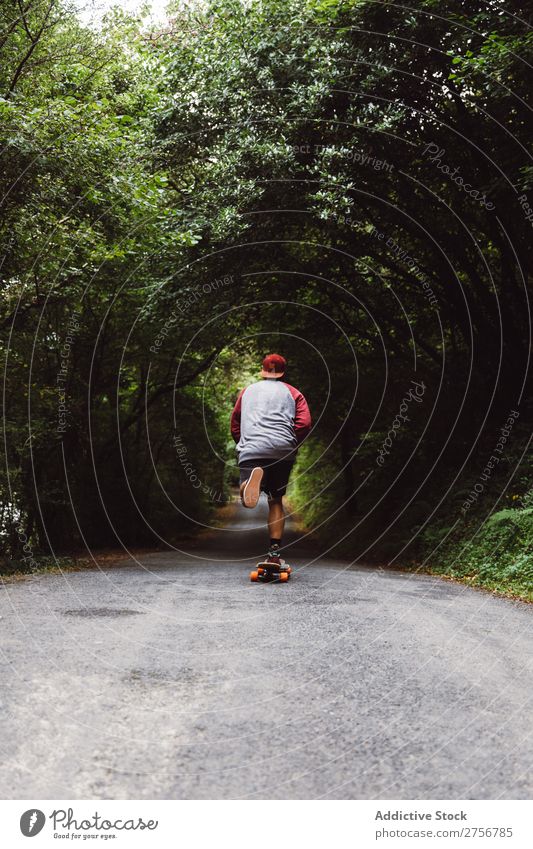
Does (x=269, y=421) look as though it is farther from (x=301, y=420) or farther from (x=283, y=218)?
(x=283, y=218)

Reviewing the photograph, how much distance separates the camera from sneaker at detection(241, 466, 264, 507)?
23.8 ft

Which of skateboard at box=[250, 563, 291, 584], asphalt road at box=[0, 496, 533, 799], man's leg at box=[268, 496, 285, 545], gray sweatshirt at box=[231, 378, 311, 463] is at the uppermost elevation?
gray sweatshirt at box=[231, 378, 311, 463]

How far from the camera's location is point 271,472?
A: 7.56m

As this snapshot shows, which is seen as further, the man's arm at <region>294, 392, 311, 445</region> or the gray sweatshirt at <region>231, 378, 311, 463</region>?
the man's arm at <region>294, 392, 311, 445</region>

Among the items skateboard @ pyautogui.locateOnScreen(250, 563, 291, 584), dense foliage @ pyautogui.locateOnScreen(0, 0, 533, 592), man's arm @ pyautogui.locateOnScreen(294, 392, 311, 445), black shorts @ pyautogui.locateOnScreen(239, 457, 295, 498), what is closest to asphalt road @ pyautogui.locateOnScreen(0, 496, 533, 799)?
skateboard @ pyautogui.locateOnScreen(250, 563, 291, 584)

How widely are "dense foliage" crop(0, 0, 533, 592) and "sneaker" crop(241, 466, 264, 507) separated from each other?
503 centimetres

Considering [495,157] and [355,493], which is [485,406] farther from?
[355,493]

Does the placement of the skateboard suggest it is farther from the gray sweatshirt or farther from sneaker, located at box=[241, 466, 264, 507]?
the gray sweatshirt

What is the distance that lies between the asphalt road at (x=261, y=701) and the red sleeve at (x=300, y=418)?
2.30m

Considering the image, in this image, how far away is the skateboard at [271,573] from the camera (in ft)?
24.4

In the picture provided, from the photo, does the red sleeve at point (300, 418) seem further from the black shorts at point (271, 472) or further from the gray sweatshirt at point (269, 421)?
the black shorts at point (271, 472)

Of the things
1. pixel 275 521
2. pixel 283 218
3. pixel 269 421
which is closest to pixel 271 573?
pixel 275 521

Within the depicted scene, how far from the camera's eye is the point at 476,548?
10914mm

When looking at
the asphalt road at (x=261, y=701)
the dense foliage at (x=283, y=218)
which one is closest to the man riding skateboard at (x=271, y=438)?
the asphalt road at (x=261, y=701)
